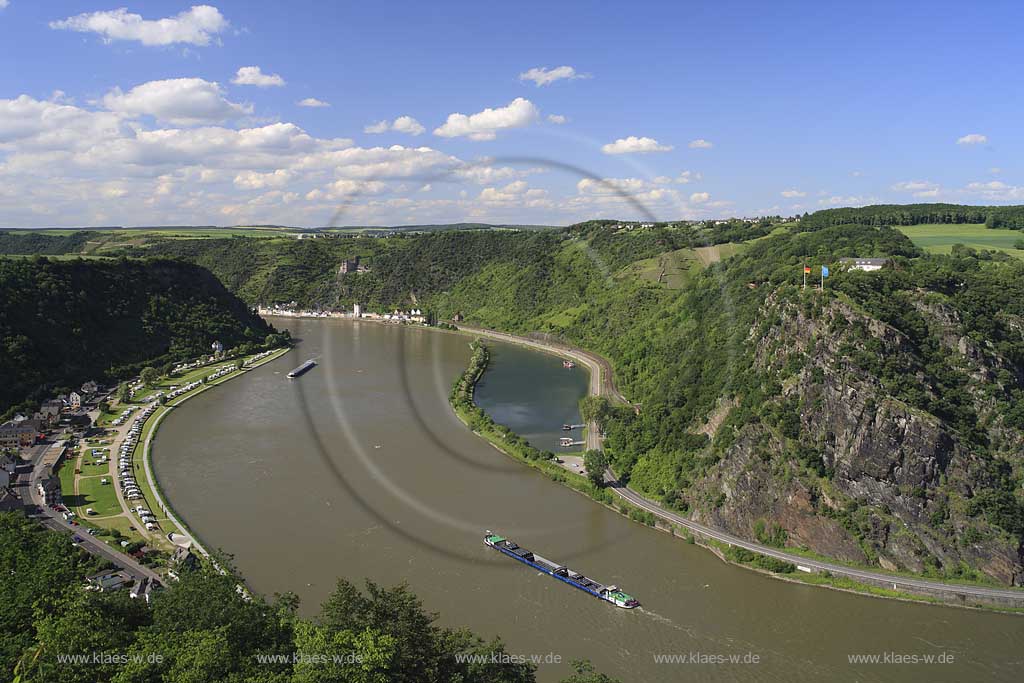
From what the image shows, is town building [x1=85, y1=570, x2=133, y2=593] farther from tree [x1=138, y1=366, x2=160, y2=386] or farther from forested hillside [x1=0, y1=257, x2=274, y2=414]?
tree [x1=138, y1=366, x2=160, y2=386]

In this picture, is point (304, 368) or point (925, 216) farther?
point (304, 368)

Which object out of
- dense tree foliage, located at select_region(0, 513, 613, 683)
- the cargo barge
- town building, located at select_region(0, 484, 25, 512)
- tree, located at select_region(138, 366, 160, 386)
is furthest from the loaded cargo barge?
the cargo barge

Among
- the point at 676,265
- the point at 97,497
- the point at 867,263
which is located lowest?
the point at 97,497

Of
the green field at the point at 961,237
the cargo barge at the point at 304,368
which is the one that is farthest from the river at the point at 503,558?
the green field at the point at 961,237

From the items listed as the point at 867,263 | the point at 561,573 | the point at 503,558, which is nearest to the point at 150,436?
the point at 503,558

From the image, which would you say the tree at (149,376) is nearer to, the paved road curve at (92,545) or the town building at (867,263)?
the paved road curve at (92,545)

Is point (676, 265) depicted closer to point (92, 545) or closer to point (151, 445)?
point (151, 445)

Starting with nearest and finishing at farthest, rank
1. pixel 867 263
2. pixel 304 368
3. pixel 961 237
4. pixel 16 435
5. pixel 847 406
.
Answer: pixel 847 406, pixel 867 263, pixel 16 435, pixel 961 237, pixel 304 368
